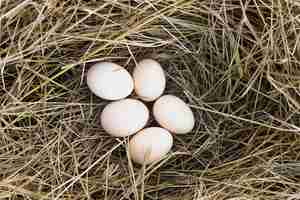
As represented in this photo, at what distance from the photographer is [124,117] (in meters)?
1.21

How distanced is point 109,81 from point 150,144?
177mm

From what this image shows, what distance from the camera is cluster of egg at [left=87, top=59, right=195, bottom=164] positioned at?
3.97 feet

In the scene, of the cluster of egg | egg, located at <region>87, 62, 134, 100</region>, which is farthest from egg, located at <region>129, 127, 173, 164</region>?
egg, located at <region>87, 62, 134, 100</region>

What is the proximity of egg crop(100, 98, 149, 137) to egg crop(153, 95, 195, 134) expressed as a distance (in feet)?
0.11

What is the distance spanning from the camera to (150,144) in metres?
1.21

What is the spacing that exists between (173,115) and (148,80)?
0.34ft

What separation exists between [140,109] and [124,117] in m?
0.04

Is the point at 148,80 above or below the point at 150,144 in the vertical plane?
above

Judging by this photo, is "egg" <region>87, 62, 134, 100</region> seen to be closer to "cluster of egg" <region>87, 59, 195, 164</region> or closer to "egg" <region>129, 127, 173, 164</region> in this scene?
"cluster of egg" <region>87, 59, 195, 164</region>

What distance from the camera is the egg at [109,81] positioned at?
1.21 m

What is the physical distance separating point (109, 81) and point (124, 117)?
0.09 metres

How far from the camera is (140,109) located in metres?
1.22

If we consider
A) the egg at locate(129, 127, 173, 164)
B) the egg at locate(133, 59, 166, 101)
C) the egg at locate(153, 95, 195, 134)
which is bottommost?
the egg at locate(129, 127, 173, 164)

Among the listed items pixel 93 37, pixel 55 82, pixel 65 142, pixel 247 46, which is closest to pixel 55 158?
pixel 65 142
